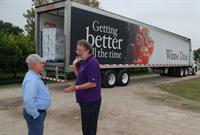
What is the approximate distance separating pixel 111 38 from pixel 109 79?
1.97 metres

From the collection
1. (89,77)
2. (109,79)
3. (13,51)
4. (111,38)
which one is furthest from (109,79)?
(89,77)

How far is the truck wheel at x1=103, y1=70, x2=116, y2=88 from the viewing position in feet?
49.1

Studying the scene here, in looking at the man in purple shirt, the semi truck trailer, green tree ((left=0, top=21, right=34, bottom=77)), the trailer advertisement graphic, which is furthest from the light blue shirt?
green tree ((left=0, top=21, right=34, bottom=77))

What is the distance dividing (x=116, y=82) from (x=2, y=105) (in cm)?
716

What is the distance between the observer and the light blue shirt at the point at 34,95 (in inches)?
155

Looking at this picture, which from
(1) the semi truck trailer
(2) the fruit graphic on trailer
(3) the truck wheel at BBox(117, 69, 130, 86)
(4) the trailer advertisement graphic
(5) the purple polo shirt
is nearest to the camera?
(5) the purple polo shirt

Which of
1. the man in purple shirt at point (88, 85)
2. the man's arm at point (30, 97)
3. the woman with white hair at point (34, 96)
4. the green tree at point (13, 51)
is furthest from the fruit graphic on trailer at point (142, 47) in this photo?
the man's arm at point (30, 97)

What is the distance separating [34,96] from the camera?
13.0 ft

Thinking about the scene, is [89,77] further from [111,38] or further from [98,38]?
[111,38]

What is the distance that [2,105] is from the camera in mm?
10062

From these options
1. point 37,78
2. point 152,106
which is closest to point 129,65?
point 152,106

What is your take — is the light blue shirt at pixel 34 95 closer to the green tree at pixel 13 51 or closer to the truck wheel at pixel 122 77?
the truck wheel at pixel 122 77

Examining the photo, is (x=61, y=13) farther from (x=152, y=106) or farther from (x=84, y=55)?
(x=84, y=55)

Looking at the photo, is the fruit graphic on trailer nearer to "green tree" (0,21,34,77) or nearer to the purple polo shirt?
"green tree" (0,21,34,77)
